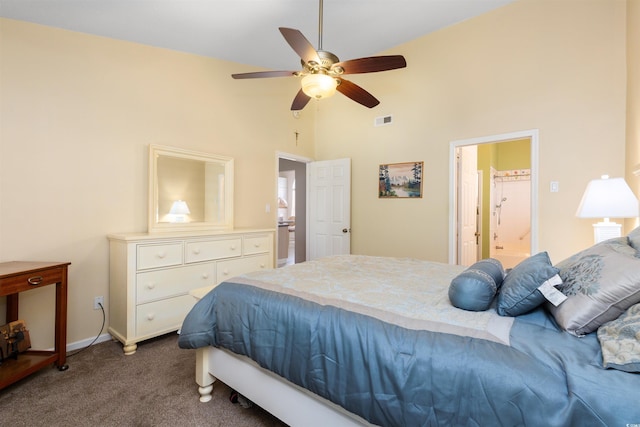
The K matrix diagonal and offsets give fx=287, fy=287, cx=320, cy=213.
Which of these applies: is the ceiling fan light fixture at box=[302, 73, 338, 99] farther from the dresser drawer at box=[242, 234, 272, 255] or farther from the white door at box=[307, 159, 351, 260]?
the white door at box=[307, 159, 351, 260]

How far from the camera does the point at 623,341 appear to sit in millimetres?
812

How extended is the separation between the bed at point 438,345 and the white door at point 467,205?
2145 mm

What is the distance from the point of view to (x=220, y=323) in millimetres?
1592

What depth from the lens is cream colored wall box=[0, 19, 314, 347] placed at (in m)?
2.17

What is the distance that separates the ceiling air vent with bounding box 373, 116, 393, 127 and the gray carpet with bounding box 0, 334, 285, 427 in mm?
3503

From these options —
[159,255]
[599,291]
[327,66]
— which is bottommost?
[159,255]

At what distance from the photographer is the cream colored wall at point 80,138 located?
2170mm

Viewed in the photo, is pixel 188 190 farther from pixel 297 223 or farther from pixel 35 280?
pixel 297 223

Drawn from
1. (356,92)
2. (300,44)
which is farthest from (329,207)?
(300,44)

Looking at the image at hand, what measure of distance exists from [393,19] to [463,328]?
Answer: 10.5 ft

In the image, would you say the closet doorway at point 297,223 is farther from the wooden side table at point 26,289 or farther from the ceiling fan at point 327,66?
the wooden side table at point 26,289

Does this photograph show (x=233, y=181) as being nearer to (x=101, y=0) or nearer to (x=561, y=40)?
(x=101, y=0)

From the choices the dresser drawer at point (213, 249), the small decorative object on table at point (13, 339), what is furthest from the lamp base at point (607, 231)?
the small decorative object on table at point (13, 339)

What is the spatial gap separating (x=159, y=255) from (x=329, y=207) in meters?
2.50
